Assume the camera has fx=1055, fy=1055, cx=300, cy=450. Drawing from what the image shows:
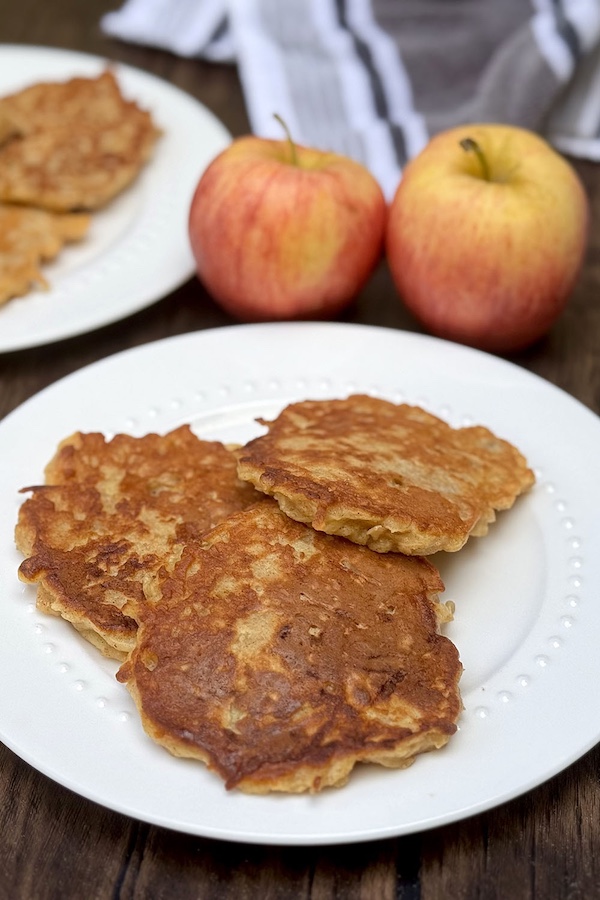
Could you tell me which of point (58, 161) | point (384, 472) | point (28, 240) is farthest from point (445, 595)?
point (58, 161)

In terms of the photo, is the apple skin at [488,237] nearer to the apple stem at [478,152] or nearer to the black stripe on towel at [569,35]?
the apple stem at [478,152]

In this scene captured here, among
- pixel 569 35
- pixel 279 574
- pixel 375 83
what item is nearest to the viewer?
pixel 279 574

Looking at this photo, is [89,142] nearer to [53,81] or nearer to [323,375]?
[53,81]

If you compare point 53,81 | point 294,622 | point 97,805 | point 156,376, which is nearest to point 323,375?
point 156,376

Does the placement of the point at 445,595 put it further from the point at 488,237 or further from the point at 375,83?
the point at 375,83

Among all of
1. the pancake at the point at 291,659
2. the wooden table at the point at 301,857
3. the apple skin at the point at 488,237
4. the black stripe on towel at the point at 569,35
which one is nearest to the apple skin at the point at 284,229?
the apple skin at the point at 488,237

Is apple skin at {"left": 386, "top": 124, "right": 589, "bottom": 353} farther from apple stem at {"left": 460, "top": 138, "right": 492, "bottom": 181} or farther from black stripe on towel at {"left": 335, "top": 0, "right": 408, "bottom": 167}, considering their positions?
black stripe on towel at {"left": 335, "top": 0, "right": 408, "bottom": 167}
